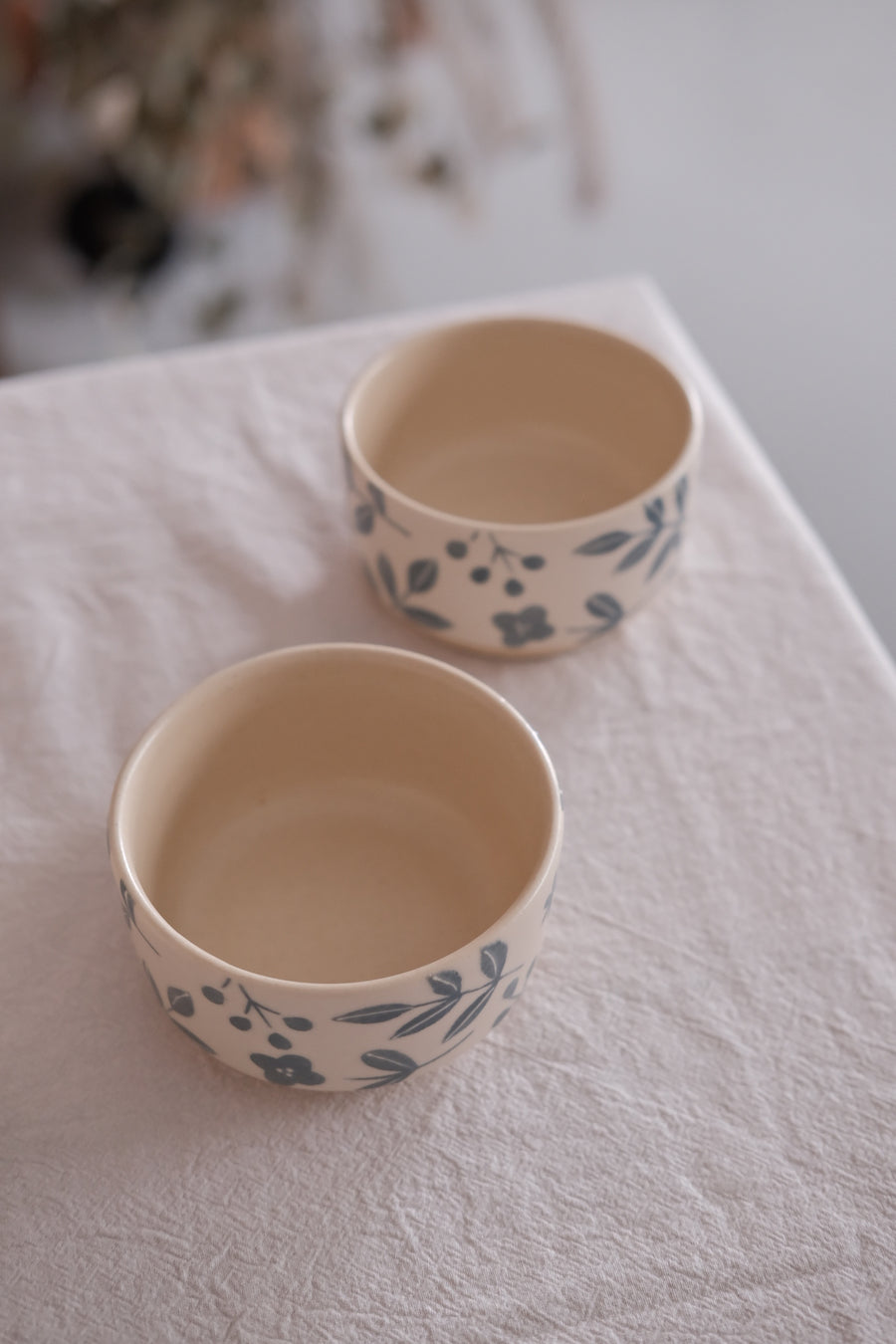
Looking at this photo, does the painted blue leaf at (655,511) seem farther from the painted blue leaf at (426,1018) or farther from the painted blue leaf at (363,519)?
the painted blue leaf at (426,1018)

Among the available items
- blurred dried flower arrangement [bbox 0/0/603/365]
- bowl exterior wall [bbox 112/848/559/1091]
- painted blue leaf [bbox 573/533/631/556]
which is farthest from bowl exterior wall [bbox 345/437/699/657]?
blurred dried flower arrangement [bbox 0/0/603/365]

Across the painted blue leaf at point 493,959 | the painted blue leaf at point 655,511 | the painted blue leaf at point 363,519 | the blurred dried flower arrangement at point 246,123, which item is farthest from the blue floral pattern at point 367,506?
the blurred dried flower arrangement at point 246,123

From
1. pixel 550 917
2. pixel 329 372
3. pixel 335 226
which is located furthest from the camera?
pixel 335 226

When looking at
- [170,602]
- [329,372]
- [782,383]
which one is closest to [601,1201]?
[170,602]

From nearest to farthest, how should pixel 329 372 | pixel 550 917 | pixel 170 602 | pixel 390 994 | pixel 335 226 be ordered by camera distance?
pixel 390 994 → pixel 550 917 → pixel 170 602 → pixel 329 372 → pixel 335 226

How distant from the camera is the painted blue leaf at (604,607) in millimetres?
552

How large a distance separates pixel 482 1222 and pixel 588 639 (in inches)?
10.2

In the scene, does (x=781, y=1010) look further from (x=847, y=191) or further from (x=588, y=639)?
(x=847, y=191)

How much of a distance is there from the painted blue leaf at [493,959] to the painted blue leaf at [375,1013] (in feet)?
0.09

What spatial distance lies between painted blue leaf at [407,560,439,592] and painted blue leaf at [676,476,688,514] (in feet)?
0.35

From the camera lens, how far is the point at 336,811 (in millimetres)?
523

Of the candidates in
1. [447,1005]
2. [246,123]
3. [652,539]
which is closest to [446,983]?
[447,1005]

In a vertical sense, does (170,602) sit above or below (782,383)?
above

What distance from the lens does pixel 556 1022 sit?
18.2 inches
